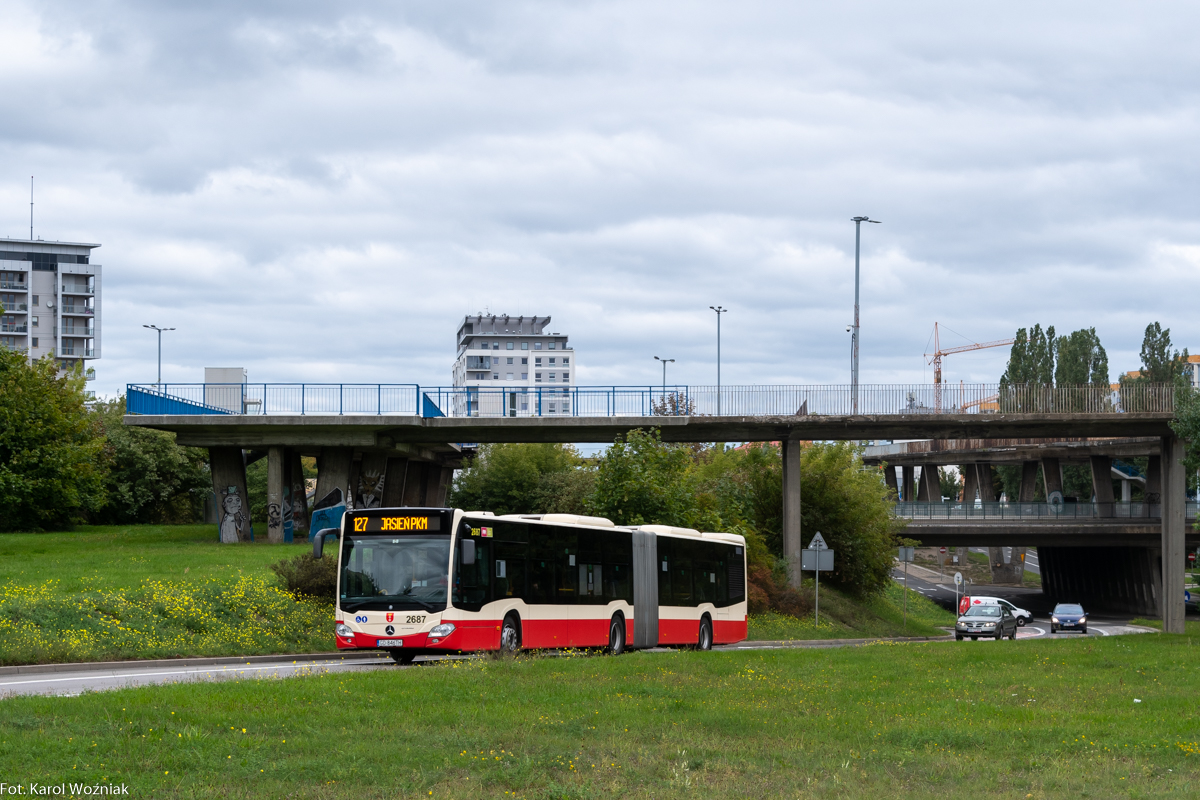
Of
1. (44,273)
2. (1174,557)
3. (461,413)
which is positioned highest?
(44,273)

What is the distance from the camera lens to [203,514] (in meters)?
76.1

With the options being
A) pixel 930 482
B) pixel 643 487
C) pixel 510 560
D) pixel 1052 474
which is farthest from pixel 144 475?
pixel 930 482

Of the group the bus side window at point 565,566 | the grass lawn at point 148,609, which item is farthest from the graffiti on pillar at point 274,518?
the bus side window at point 565,566

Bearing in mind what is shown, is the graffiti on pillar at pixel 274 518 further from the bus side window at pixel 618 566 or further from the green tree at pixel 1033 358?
the green tree at pixel 1033 358

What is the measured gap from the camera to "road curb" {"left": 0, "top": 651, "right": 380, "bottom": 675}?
775 inches

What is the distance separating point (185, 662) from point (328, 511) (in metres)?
25.8

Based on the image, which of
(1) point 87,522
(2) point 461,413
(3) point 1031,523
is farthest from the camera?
(1) point 87,522

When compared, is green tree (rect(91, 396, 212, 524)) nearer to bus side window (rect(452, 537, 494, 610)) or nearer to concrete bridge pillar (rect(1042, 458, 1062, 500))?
bus side window (rect(452, 537, 494, 610))

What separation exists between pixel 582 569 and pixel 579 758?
45.2 ft

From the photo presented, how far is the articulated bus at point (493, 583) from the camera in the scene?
783 inches

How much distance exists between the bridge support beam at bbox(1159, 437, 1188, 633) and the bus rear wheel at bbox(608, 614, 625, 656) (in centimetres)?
3210

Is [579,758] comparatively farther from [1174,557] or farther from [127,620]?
[1174,557]

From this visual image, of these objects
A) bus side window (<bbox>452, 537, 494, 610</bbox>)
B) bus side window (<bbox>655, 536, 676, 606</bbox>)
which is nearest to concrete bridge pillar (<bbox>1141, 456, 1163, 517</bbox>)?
bus side window (<bbox>655, 536, 676, 606</bbox>)

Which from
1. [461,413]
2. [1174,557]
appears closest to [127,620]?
[461,413]
